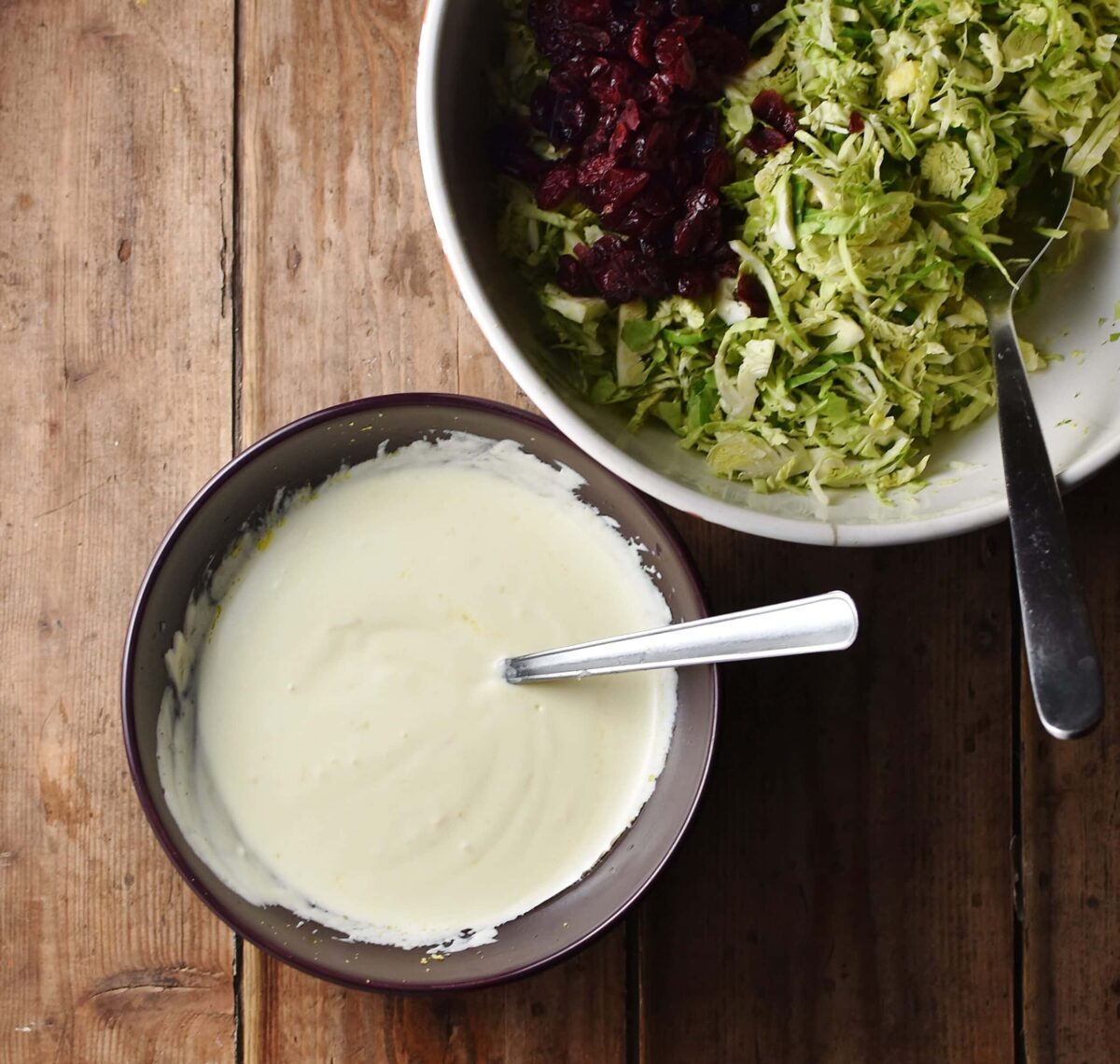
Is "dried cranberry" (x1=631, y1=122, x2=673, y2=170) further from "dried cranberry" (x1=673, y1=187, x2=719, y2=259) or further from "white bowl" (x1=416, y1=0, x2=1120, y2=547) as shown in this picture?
"white bowl" (x1=416, y1=0, x2=1120, y2=547)

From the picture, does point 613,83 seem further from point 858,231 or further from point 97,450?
point 97,450

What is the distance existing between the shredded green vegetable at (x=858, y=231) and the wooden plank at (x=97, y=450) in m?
0.47

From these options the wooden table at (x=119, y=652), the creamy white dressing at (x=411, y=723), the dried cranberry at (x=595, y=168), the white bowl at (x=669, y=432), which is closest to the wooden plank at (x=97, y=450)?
the wooden table at (x=119, y=652)

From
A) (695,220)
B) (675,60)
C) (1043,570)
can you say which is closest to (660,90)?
(675,60)

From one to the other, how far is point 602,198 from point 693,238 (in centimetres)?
10

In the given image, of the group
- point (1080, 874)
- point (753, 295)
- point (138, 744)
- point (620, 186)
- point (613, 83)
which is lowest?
point (1080, 874)

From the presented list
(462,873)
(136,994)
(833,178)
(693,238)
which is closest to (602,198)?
(693,238)

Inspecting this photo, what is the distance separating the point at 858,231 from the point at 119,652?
3.31 ft

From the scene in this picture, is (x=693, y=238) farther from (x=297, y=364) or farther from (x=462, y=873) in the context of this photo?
(x=462, y=873)

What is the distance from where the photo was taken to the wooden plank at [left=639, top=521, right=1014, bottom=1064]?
4.62 ft

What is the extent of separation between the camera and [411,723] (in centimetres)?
134

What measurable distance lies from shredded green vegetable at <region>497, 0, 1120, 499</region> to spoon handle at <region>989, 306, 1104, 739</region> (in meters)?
0.09

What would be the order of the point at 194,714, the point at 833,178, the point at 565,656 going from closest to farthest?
the point at 833,178
the point at 565,656
the point at 194,714

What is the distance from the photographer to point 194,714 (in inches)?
54.0
